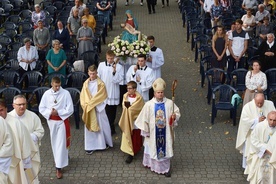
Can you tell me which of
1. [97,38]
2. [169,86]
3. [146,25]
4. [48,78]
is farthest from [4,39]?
[146,25]

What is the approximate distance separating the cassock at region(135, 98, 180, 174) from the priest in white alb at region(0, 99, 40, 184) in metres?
2.25

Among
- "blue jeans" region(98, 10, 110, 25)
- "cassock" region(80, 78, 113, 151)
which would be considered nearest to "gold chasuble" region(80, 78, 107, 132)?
"cassock" region(80, 78, 113, 151)

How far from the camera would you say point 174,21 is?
23906 mm

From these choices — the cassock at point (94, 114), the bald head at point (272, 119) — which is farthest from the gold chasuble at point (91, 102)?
the bald head at point (272, 119)

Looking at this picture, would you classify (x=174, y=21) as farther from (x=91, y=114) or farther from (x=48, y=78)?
(x=91, y=114)

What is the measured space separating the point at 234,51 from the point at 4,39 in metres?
7.28

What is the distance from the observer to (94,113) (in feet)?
37.7

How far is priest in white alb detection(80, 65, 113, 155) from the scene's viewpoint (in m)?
11.4

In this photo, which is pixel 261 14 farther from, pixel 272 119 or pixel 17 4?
pixel 17 4

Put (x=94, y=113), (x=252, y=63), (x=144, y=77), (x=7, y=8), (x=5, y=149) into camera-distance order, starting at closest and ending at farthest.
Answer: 1. (x=5, y=149)
2. (x=94, y=113)
3. (x=144, y=77)
4. (x=252, y=63)
5. (x=7, y=8)

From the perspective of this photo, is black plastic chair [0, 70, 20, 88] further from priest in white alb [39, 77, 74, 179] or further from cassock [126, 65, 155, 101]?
priest in white alb [39, 77, 74, 179]

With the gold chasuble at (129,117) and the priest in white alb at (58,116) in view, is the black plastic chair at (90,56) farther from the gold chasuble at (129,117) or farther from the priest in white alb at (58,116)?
the priest in white alb at (58,116)

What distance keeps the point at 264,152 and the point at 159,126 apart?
2.04 meters

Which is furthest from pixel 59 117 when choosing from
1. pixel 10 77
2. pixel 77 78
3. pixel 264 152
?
pixel 10 77
